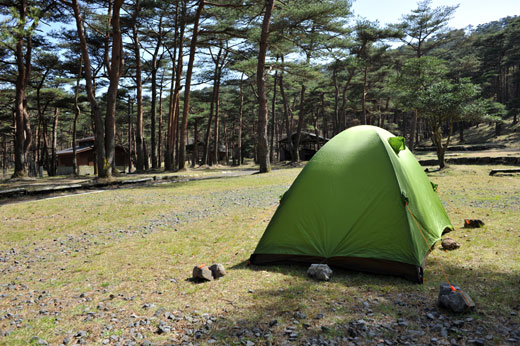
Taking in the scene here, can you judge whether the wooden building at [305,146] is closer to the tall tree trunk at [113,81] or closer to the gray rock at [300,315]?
the tall tree trunk at [113,81]

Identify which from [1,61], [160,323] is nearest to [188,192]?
[160,323]

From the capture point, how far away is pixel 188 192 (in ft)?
44.8

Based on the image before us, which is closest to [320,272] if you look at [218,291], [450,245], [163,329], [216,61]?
[218,291]

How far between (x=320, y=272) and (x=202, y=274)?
175cm

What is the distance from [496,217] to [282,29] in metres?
16.0

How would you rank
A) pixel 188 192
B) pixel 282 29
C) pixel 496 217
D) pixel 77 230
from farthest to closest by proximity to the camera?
pixel 282 29, pixel 188 192, pixel 77 230, pixel 496 217

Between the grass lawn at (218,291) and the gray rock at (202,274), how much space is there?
0.14 metres

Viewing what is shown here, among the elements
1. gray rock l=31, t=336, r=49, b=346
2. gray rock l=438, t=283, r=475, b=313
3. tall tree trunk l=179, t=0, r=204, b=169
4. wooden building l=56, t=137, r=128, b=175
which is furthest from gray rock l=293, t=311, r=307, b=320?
wooden building l=56, t=137, r=128, b=175

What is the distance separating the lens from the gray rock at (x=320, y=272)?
14.7 feet

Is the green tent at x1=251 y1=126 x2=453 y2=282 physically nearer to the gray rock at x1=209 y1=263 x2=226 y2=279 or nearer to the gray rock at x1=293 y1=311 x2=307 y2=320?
the gray rock at x1=209 y1=263 x2=226 y2=279

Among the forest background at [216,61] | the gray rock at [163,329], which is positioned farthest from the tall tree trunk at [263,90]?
the gray rock at [163,329]

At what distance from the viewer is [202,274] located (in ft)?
15.4

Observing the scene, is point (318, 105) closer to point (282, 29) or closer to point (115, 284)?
point (282, 29)

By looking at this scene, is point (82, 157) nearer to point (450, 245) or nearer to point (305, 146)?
point (305, 146)
